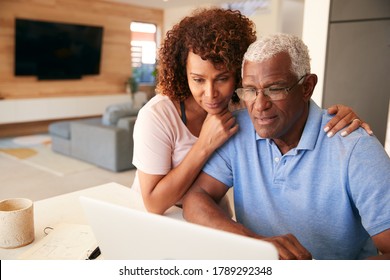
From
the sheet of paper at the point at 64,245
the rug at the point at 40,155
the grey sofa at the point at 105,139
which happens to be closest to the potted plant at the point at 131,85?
the rug at the point at 40,155

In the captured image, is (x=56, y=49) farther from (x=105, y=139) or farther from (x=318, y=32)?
(x=318, y=32)

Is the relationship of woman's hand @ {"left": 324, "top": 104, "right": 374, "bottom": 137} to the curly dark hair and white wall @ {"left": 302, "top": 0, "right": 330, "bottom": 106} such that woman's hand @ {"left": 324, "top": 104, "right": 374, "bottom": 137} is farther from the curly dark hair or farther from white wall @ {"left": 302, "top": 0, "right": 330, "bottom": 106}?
white wall @ {"left": 302, "top": 0, "right": 330, "bottom": 106}

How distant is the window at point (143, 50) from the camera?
28.3ft

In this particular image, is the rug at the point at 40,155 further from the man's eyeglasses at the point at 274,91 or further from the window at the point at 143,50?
the man's eyeglasses at the point at 274,91

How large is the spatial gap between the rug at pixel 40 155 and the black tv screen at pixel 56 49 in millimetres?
1253

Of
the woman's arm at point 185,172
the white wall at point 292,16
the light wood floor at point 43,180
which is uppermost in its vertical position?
the white wall at point 292,16

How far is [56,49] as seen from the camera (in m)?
6.97

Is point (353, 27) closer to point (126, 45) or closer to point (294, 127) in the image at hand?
point (294, 127)

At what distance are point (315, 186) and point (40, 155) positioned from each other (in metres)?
4.75

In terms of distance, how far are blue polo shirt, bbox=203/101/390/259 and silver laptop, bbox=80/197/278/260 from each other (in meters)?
0.59

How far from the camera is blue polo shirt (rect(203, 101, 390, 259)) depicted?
1.09 m

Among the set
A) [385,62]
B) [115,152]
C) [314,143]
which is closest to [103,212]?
[314,143]

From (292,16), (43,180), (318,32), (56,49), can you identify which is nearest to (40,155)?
(43,180)
